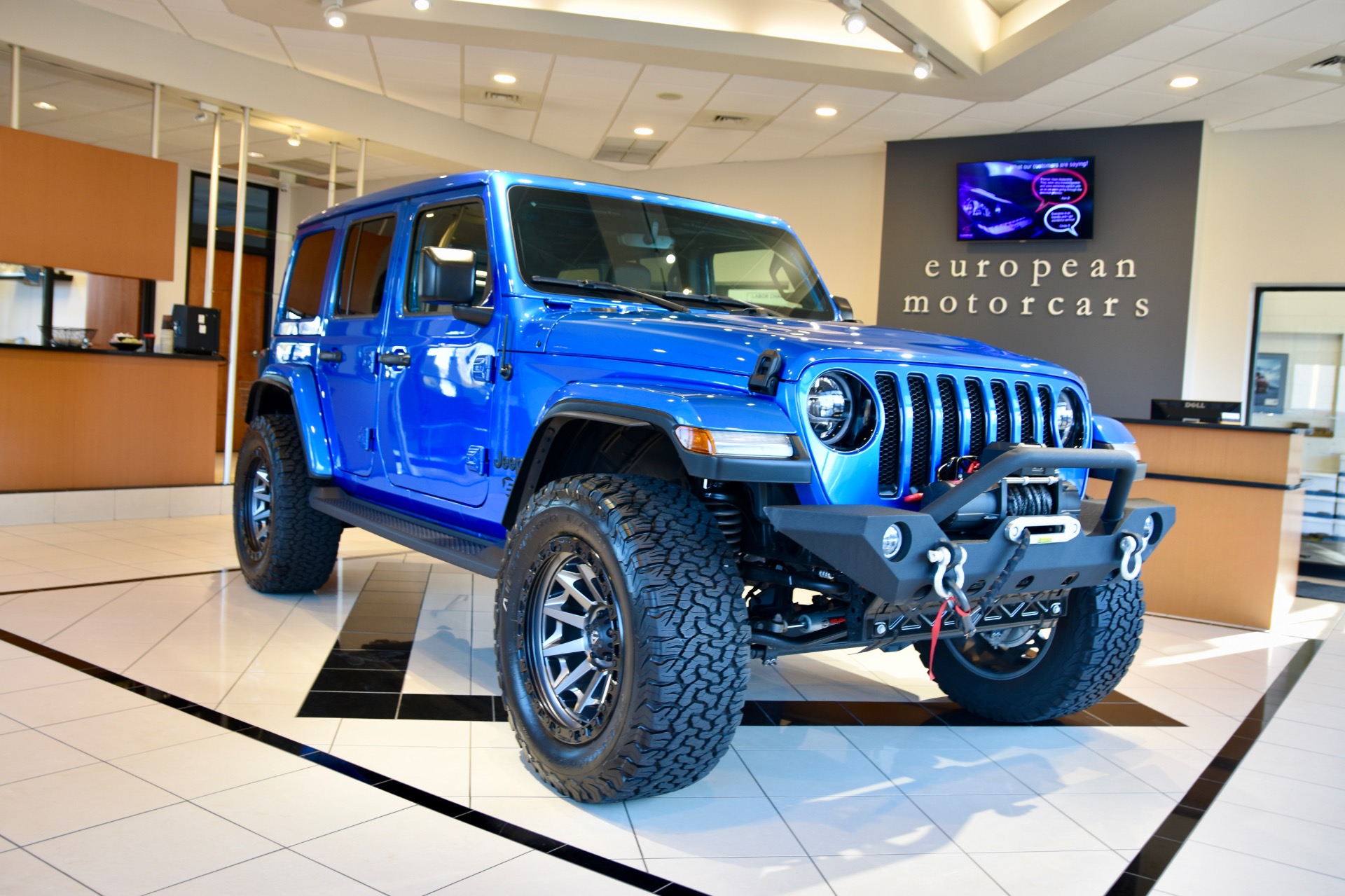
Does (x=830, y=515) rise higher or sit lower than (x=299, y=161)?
lower

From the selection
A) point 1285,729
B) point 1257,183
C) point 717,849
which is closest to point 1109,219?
point 1257,183

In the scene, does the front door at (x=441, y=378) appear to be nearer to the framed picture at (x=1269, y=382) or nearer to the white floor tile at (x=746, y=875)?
the white floor tile at (x=746, y=875)

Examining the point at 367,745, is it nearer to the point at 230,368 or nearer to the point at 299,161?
the point at 230,368

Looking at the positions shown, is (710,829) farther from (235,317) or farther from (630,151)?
(630,151)

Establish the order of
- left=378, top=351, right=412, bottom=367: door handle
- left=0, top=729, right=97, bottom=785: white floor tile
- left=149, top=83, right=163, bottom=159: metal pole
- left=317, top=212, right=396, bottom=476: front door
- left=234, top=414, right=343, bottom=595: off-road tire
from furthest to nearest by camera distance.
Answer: left=149, top=83, right=163, bottom=159: metal pole, left=234, top=414, right=343, bottom=595: off-road tire, left=317, top=212, right=396, bottom=476: front door, left=378, top=351, right=412, bottom=367: door handle, left=0, top=729, right=97, bottom=785: white floor tile

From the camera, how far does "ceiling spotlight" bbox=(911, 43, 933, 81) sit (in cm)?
646

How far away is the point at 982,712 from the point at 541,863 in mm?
1927

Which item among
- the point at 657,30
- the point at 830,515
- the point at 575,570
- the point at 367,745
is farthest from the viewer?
the point at 657,30

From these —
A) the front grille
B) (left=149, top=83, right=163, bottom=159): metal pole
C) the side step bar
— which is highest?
(left=149, top=83, right=163, bottom=159): metal pole

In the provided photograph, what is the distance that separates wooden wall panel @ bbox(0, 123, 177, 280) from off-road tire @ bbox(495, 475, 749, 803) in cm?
600

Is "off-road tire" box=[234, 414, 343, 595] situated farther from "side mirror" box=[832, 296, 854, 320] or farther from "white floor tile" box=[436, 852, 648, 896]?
"white floor tile" box=[436, 852, 648, 896]

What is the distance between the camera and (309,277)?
449 cm

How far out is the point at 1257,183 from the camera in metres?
8.24

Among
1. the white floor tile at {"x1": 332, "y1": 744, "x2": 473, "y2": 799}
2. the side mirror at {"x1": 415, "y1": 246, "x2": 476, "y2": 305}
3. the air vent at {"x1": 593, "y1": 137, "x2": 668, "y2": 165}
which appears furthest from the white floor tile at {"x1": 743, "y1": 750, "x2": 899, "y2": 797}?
the air vent at {"x1": 593, "y1": 137, "x2": 668, "y2": 165}
